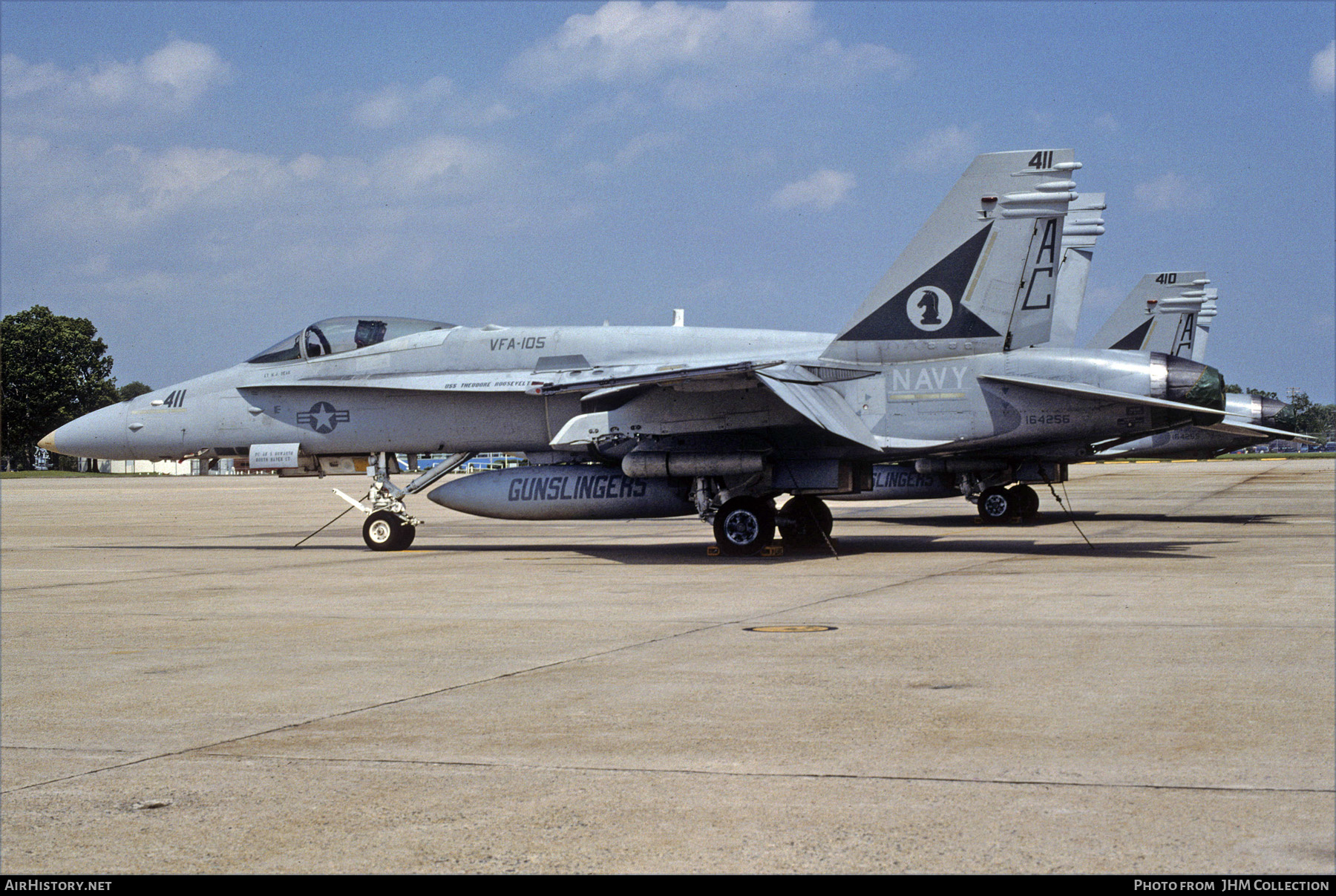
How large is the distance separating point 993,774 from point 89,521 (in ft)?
92.8

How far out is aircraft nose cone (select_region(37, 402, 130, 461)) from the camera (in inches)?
741

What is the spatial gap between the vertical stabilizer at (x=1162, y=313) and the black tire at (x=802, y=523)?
12300 mm

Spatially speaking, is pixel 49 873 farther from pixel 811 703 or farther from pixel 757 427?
pixel 757 427

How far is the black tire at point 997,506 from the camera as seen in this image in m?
23.4

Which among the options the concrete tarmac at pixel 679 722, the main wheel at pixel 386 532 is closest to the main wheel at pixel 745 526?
the concrete tarmac at pixel 679 722

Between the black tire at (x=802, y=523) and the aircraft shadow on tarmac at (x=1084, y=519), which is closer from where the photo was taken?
the black tire at (x=802, y=523)

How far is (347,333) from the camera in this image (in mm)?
18672

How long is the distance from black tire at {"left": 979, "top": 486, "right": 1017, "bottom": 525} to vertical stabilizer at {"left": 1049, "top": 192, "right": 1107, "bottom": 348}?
3702 mm

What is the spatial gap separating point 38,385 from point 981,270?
4323cm

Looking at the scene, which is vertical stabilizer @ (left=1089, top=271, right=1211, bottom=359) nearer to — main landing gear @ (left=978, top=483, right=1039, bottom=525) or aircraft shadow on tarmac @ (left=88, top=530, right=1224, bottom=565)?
main landing gear @ (left=978, top=483, right=1039, bottom=525)

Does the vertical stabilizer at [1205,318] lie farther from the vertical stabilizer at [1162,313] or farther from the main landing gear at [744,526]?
the main landing gear at [744,526]

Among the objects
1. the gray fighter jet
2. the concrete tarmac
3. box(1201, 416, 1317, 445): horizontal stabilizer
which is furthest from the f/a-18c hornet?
the gray fighter jet

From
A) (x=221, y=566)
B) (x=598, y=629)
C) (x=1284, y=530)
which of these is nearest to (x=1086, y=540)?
(x=1284, y=530)

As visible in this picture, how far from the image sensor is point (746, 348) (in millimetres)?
17266
